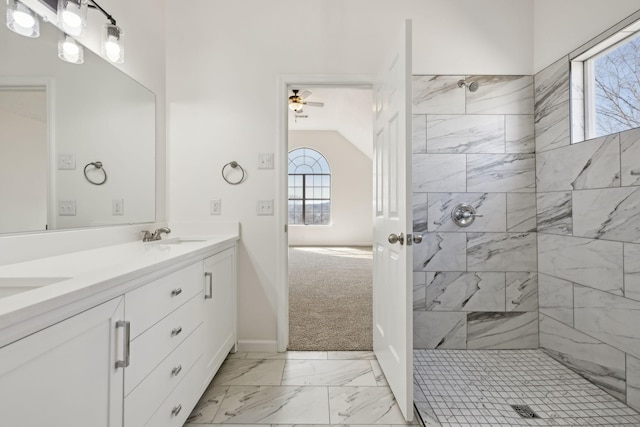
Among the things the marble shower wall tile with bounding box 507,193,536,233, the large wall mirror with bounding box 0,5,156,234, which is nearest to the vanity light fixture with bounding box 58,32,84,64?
the large wall mirror with bounding box 0,5,156,234

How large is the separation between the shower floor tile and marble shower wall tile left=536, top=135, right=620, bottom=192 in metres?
1.16

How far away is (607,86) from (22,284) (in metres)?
2.89

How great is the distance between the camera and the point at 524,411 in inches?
61.6

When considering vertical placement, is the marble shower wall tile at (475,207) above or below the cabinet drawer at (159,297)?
above

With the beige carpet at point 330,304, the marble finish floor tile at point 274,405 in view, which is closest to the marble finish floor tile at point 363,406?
the marble finish floor tile at point 274,405

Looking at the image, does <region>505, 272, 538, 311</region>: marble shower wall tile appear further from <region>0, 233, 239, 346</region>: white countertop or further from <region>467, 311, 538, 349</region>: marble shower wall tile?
<region>0, 233, 239, 346</region>: white countertop

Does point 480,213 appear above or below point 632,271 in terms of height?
above

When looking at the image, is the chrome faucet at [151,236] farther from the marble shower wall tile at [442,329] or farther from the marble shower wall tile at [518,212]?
the marble shower wall tile at [518,212]

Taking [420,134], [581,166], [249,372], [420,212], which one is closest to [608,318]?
[581,166]

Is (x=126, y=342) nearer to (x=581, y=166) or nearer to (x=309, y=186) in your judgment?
(x=581, y=166)

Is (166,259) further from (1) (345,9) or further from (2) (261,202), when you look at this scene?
(1) (345,9)

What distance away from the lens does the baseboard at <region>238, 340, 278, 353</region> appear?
2240 mm

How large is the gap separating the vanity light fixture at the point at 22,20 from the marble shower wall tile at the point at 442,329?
A: 261 centimetres

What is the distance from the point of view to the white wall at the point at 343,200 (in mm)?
7906
